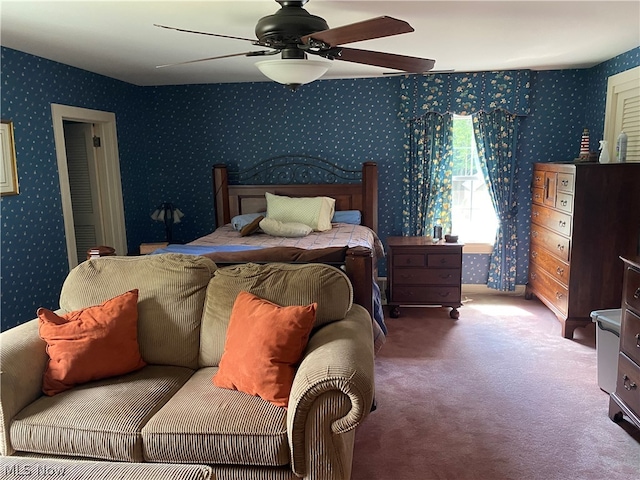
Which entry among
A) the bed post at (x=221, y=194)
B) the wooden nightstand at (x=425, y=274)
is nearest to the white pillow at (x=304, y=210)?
the bed post at (x=221, y=194)

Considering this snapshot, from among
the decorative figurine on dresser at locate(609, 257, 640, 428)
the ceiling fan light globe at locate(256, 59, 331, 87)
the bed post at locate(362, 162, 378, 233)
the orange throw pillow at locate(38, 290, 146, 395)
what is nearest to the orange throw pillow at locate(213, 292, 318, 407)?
the orange throw pillow at locate(38, 290, 146, 395)

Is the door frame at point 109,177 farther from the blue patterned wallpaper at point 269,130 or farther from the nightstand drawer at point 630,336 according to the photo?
the nightstand drawer at point 630,336

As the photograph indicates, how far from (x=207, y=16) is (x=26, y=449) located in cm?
222

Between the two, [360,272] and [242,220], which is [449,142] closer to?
[242,220]

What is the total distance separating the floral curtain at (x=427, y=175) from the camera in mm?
4648

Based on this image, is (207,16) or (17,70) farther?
(17,70)

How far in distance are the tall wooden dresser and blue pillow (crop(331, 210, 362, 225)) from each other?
5.68ft

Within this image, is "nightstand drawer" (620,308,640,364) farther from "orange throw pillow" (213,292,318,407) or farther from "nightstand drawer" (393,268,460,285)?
"nightstand drawer" (393,268,460,285)

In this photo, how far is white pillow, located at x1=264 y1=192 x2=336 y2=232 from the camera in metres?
4.38

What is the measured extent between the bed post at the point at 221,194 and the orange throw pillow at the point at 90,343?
106 inches

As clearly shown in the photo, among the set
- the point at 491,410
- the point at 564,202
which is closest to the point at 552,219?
the point at 564,202

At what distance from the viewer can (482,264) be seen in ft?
16.1

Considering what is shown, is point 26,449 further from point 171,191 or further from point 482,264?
point 482,264

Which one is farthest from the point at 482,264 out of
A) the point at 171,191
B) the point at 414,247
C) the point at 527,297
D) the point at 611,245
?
the point at 171,191
